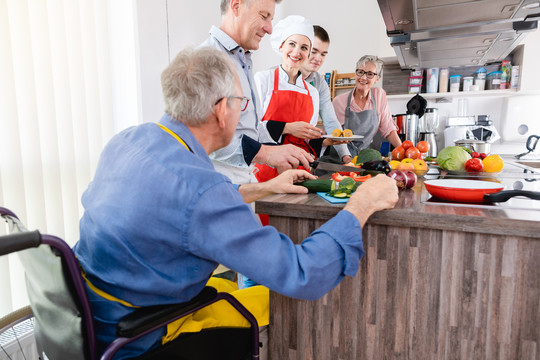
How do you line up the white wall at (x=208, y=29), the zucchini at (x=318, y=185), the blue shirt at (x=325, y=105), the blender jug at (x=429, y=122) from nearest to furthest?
the zucchini at (x=318, y=185) → the white wall at (x=208, y=29) → the blue shirt at (x=325, y=105) → the blender jug at (x=429, y=122)

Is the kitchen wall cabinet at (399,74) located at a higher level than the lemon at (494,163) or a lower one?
higher

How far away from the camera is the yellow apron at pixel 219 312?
2.87ft

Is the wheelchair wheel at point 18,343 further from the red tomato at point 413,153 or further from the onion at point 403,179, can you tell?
the red tomato at point 413,153

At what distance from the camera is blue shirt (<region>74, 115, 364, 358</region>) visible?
729 mm

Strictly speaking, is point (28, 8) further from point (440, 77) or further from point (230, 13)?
point (440, 77)

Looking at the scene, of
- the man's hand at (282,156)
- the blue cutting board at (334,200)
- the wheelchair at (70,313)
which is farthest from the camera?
the man's hand at (282,156)

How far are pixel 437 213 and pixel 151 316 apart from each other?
74 cm

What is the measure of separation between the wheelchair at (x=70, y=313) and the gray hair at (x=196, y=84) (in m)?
0.40

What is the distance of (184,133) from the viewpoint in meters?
0.88

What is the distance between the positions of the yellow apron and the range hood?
63.1 inches

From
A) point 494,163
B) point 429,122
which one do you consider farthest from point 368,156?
point 429,122

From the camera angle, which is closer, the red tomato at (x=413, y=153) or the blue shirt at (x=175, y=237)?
the blue shirt at (x=175, y=237)

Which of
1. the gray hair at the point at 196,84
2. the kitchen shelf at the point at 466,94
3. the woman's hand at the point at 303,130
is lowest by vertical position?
the woman's hand at the point at 303,130

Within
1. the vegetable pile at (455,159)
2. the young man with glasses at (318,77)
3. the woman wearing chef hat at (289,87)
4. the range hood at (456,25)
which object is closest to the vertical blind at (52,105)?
the woman wearing chef hat at (289,87)
